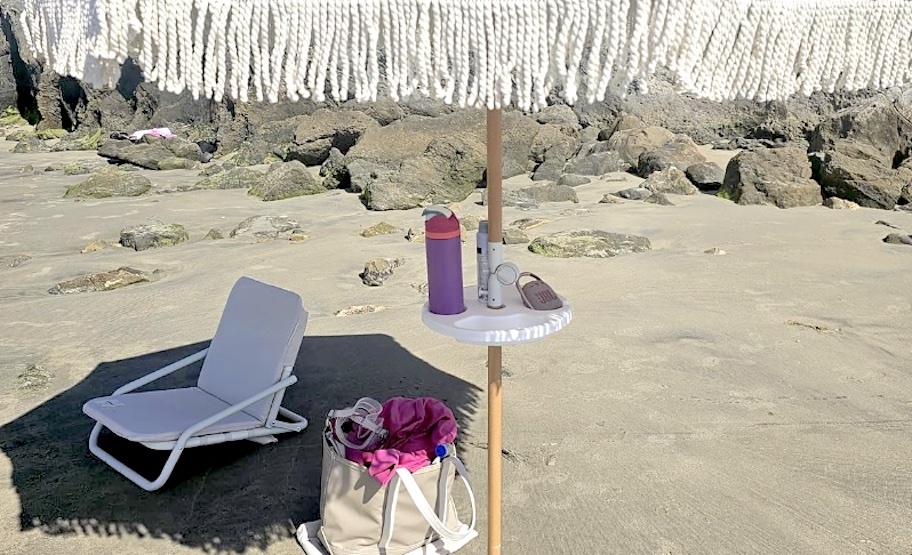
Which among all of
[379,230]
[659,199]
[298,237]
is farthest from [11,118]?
[659,199]

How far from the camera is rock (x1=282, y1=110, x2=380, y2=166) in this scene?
46.6 feet

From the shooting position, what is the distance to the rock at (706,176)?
36.8 ft

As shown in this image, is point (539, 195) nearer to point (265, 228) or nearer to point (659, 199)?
point (659, 199)

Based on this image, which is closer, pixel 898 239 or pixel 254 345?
pixel 254 345

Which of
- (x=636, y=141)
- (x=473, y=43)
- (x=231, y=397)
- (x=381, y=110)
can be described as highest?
(x=473, y=43)

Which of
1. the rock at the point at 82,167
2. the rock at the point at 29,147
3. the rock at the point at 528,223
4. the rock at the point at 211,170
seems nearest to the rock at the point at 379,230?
the rock at the point at 528,223

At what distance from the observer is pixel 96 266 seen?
7902 mm

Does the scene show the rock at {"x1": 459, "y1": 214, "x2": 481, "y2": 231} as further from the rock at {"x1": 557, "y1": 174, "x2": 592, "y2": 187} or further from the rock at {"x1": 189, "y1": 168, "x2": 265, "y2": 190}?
the rock at {"x1": 189, "y1": 168, "x2": 265, "y2": 190}

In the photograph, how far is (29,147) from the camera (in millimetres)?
19625

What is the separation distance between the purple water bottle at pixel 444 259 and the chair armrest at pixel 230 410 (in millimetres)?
1492

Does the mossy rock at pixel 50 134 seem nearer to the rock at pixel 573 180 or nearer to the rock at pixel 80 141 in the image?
the rock at pixel 80 141

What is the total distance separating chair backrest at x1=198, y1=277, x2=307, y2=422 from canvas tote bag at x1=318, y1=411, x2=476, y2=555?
880 mm

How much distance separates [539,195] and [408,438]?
7.76 m

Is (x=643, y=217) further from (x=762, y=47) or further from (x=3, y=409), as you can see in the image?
(x=762, y=47)
